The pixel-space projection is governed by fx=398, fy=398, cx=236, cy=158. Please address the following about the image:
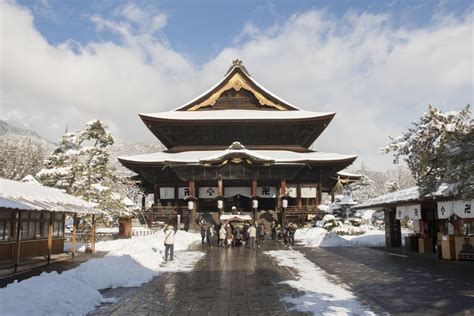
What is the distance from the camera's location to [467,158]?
963 centimetres

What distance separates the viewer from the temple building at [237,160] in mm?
38438

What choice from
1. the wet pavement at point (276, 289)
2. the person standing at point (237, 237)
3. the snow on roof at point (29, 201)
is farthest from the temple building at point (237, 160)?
the wet pavement at point (276, 289)

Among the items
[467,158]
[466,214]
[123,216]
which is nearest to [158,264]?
[467,158]

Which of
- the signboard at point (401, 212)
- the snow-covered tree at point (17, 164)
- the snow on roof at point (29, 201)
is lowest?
the signboard at point (401, 212)

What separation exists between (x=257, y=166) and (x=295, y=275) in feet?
84.1

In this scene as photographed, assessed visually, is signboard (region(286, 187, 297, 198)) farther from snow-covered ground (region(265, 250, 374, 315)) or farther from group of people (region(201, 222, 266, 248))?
snow-covered ground (region(265, 250, 374, 315))

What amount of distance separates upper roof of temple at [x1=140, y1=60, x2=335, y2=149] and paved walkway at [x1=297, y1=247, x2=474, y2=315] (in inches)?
1000

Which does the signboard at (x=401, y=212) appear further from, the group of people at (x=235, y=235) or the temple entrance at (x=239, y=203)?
the temple entrance at (x=239, y=203)

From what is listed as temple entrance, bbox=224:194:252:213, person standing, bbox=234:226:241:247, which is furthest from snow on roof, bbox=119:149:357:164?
person standing, bbox=234:226:241:247

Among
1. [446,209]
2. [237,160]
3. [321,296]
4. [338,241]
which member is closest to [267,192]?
[237,160]

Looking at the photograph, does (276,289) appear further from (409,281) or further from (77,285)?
(77,285)

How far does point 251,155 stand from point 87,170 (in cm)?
1463

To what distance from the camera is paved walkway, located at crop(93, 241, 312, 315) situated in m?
8.68

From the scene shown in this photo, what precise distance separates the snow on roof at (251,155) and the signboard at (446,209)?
20828mm
